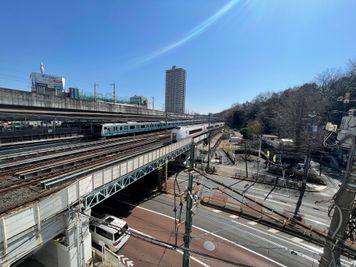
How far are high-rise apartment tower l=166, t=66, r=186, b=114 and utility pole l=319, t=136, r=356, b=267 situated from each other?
115154 millimetres

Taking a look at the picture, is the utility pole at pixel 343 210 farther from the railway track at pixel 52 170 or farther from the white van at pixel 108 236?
the railway track at pixel 52 170

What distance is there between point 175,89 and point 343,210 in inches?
4769

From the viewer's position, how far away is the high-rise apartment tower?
119 metres

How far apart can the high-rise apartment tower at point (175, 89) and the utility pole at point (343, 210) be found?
378ft

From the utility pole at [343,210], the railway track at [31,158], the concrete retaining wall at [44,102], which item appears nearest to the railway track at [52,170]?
the railway track at [31,158]

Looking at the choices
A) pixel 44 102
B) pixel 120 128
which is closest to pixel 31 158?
pixel 44 102

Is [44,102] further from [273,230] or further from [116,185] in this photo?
[273,230]

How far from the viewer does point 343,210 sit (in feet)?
11.3

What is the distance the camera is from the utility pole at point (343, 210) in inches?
133

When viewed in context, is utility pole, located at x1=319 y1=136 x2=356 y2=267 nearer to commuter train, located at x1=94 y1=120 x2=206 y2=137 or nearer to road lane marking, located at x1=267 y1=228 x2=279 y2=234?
road lane marking, located at x1=267 y1=228 x2=279 y2=234

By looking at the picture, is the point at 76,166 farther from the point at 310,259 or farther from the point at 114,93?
the point at 114,93

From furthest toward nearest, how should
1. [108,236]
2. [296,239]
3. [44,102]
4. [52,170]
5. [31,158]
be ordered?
1. [44,102]
2. [31,158]
3. [296,239]
4. [52,170]
5. [108,236]

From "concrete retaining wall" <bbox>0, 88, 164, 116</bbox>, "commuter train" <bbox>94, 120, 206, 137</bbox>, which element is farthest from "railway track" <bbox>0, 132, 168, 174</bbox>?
"commuter train" <bbox>94, 120, 206, 137</bbox>

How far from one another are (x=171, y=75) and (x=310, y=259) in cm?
11962
